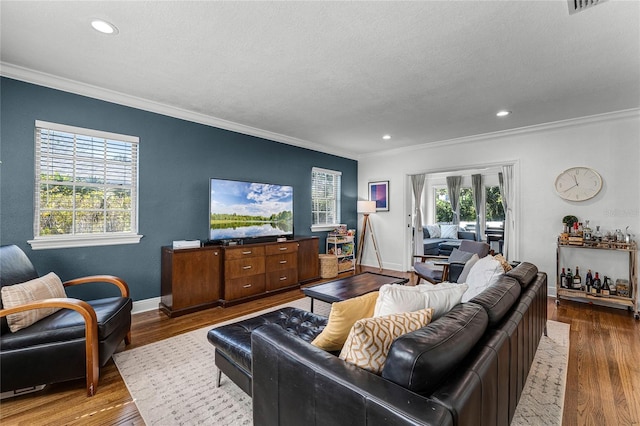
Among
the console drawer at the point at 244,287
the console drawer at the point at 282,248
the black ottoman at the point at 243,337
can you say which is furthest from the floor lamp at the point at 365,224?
the black ottoman at the point at 243,337

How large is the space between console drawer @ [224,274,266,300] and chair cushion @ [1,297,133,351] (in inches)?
60.8

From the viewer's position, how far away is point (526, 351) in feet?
5.96

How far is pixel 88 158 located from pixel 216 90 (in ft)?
5.32

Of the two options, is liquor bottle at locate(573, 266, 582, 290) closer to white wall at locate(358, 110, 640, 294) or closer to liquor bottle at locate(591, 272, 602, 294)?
liquor bottle at locate(591, 272, 602, 294)

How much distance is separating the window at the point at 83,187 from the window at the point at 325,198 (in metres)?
3.19

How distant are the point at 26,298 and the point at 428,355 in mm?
2653

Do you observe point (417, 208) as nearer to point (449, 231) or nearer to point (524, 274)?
point (449, 231)

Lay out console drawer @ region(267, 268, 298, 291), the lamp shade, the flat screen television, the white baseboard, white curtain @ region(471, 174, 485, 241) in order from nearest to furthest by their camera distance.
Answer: the white baseboard
the flat screen television
console drawer @ region(267, 268, 298, 291)
the lamp shade
white curtain @ region(471, 174, 485, 241)

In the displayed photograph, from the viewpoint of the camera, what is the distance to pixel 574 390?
206cm

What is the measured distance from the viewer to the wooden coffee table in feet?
9.59

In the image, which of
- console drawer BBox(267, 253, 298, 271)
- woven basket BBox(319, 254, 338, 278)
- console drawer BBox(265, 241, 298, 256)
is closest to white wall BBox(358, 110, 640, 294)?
woven basket BBox(319, 254, 338, 278)

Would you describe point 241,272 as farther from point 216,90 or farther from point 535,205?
point 535,205

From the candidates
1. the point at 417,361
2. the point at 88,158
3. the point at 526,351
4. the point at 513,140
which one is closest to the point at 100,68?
the point at 88,158

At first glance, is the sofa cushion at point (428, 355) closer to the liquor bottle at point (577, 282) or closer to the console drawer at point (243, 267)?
the console drawer at point (243, 267)
